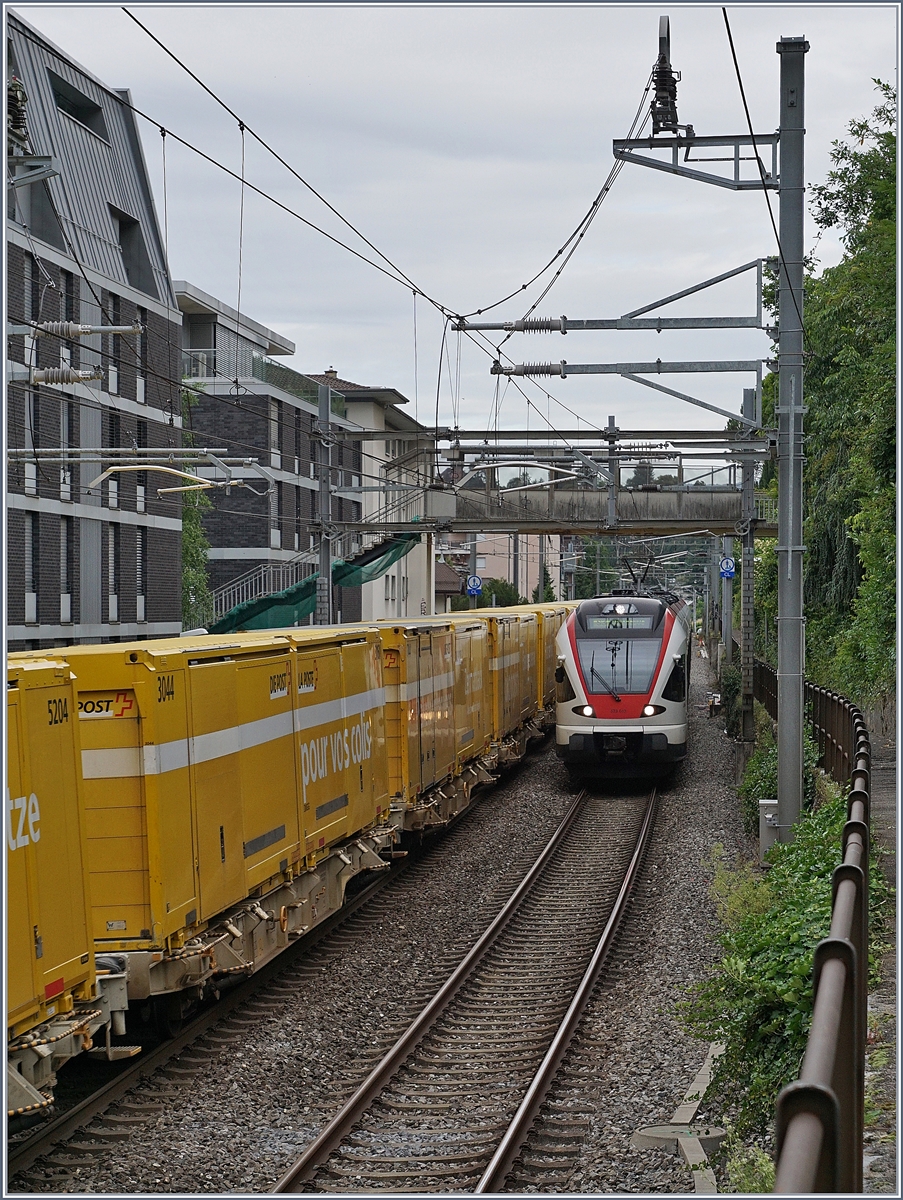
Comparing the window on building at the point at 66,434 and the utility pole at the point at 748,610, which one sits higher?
the window on building at the point at 66,434

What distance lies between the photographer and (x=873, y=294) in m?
17.3

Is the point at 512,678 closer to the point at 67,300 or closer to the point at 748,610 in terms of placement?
the point at 748,610

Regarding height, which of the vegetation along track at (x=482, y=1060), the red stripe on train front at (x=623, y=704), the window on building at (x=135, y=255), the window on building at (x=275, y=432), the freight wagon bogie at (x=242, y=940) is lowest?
the vegetation along track at (x=482, y=1060)

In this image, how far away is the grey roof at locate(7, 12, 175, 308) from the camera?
3023 centimetres

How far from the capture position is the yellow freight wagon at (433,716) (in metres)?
16.5

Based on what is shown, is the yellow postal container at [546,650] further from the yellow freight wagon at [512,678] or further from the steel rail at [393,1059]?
the steel rail at [393,1059]

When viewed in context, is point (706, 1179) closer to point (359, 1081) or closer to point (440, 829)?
point (359, 1081)

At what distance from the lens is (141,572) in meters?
36.2

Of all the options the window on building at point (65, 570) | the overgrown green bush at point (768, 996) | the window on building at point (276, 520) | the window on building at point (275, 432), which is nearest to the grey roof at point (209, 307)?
the window on building at point (275, 432)

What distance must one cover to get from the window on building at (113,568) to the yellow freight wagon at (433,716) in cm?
1409

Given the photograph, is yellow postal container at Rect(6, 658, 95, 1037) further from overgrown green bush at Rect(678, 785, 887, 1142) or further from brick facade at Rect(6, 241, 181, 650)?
brick facade at Rect(6, 241, 181, 650)

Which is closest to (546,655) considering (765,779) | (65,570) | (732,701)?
(732,701)

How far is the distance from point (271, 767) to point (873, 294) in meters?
10.7

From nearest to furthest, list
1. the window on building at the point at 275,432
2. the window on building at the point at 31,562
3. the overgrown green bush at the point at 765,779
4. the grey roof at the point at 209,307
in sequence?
1. the overgrown green bush at the point at 765,779
2. the window on building at the point at 31,562
3. the window on building at the point at 275,432
4. the grey roof at the point at 209,307
